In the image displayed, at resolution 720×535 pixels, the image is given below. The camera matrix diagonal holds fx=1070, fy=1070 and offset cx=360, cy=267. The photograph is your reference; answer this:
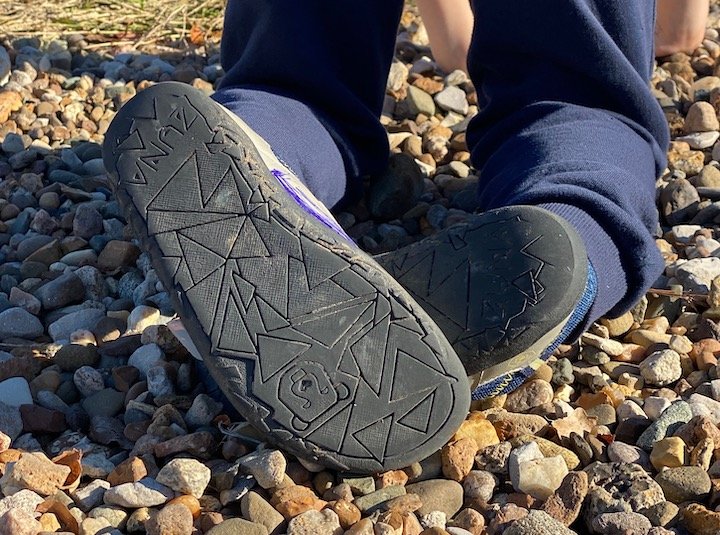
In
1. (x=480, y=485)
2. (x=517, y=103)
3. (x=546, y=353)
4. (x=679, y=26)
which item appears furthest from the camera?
(x=679, y=26)

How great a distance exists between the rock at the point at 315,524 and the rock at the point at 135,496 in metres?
0.14

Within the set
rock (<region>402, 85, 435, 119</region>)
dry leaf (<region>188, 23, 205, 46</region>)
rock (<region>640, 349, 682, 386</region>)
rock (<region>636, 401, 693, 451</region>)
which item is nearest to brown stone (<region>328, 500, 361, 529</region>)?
rock (<region>636, 401, 693, 451</region>)

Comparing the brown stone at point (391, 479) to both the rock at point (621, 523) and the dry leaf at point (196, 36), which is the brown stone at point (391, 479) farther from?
the dry leaf at point (196, 36)

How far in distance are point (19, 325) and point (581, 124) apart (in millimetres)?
809

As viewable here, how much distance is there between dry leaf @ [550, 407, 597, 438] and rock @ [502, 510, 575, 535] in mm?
192

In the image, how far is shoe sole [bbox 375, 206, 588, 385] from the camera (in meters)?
1.11

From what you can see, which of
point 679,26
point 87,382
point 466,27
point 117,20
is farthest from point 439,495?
point 117,20

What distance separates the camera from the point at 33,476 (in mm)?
1074

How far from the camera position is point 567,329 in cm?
123

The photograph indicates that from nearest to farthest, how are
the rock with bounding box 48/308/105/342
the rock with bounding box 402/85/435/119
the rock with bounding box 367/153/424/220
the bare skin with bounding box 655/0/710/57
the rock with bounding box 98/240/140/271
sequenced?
the rock with bounding box 48/308/105/342, the rock with bounding box 98/240/140/271, the rock with bounding box 367/153/424/220, the rock with bounding box 402/85/435/119, the bare skin with bounding box 655/0/710/57

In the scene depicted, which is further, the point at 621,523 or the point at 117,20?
the point at 117,20

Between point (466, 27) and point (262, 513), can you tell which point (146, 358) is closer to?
point (262, 513)

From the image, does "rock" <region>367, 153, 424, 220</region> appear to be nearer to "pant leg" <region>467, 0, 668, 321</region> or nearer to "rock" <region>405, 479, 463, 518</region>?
"pant leg" <region>467, 0, 668, 321</region>

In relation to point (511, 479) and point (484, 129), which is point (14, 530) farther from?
point (484, 129)
